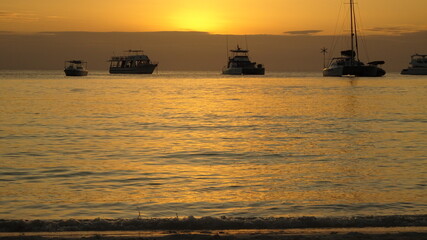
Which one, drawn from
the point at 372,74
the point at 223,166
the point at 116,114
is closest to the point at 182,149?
the point at 223,166

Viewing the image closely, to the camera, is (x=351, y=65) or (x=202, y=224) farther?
(x=351, y=65)

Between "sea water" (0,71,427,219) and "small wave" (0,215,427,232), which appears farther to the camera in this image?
"sea water" (0,71,427,219)

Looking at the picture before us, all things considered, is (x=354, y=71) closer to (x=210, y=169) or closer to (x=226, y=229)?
(x=210, y=169)

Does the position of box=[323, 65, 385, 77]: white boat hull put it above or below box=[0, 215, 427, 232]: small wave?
below

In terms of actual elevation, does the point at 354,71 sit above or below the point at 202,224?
below

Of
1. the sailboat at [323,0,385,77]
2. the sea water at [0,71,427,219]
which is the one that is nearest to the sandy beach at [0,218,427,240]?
the sea water at [0,71,427,219]

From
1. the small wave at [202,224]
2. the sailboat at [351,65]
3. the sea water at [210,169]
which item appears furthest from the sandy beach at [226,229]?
the sailboat at [351,65]

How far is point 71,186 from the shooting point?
15.0 m

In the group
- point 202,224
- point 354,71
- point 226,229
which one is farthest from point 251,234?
point 354,71

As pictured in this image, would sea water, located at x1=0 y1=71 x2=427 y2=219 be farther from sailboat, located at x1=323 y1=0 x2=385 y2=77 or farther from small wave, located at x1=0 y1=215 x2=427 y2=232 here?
sailboat, located at x1=323 y1=0 x2=385 y2=77

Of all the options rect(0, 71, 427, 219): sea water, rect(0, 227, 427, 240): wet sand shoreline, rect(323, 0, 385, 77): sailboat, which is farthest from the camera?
rect(323, 0, 385, 77): sailboat

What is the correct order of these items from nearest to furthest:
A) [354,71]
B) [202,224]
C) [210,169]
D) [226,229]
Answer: [226,229]
[202,224]
[210,169]
[354,71]

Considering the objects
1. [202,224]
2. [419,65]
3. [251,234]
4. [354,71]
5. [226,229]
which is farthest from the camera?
[419,65]

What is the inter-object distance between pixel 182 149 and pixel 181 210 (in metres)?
11.3
